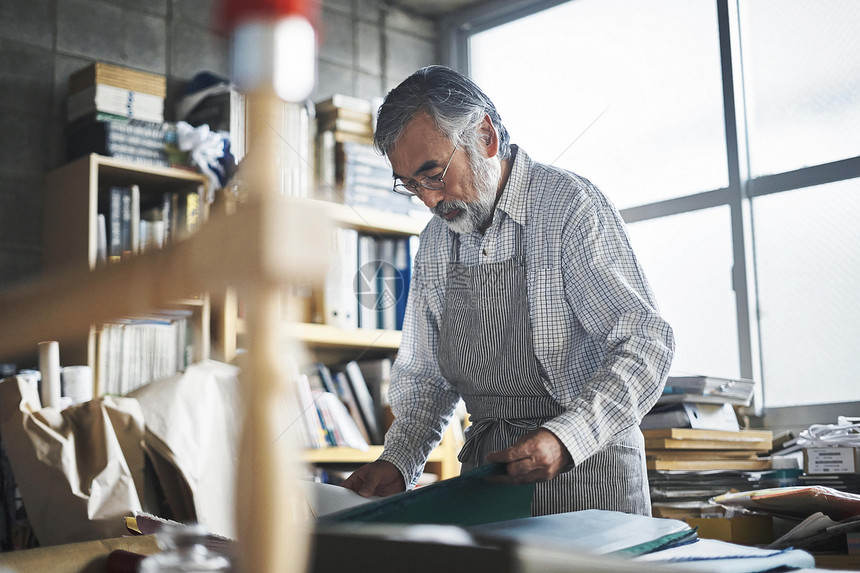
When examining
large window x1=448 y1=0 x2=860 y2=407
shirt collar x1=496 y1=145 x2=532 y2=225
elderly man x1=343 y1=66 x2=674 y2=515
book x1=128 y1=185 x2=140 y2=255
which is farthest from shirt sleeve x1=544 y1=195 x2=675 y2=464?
book x1=128 y1=185 x2=140 y2=255

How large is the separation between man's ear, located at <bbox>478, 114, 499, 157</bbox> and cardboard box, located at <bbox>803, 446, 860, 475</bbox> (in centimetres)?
114

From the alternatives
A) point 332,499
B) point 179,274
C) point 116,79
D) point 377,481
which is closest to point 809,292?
point 377,481

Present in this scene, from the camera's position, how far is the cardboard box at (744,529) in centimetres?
159

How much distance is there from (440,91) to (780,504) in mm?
895

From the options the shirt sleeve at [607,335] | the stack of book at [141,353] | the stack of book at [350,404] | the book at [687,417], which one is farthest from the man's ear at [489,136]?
the stack of book at [350,404]

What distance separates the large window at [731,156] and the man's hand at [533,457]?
1721mm

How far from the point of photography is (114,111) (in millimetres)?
2889

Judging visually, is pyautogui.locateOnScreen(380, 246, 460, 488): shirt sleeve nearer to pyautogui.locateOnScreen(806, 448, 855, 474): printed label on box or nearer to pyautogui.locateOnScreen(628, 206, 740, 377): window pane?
pyautogui.locateOnScreen(806, 448, 855, 474): printed label on box

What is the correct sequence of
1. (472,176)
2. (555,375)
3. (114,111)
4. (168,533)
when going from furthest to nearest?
(114,111), (472,176), (555,375), (168,533)

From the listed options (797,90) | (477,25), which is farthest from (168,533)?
(477,25)

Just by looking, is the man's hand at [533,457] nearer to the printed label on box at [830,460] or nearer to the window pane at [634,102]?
the printed label on box at [830,460]

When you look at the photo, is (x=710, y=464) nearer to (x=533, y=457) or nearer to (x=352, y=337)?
(x=533, y=457)

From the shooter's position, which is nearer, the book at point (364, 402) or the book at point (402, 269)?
the book at point (402, 269)

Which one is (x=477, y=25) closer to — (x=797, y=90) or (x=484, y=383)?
(x=797, y=90)
